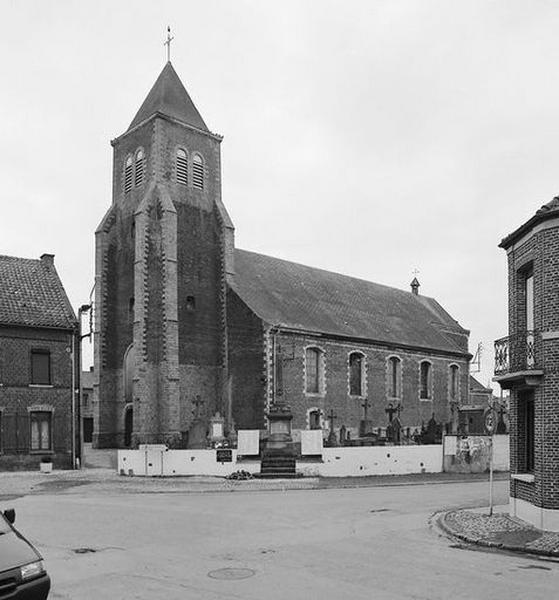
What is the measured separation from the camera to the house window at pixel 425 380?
166 feet

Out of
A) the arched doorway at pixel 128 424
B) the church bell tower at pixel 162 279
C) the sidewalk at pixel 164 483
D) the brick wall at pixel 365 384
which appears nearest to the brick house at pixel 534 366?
the sidewalk at pixel 164 483

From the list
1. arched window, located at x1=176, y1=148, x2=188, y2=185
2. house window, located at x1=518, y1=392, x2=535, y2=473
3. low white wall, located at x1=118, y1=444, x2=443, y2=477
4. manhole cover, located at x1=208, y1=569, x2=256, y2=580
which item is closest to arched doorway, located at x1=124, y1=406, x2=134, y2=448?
low white wall, located at x1=118, y1=444, x2=443, y2=477

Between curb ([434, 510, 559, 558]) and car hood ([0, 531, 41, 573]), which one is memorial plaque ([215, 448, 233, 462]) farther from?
car hood ([0, 531, 41, 573])

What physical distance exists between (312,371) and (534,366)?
27.4 m

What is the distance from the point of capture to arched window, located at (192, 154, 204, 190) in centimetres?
4309

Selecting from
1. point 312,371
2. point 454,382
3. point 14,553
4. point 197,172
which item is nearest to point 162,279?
point 197,172

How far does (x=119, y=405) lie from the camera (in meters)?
42.2

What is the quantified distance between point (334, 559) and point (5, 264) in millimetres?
27811

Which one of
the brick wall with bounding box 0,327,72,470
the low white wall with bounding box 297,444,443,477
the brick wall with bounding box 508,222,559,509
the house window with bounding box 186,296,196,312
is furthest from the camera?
the house window with bounding box 186,296,196,312

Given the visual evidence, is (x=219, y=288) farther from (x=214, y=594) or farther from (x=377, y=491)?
(x=214, y=594)

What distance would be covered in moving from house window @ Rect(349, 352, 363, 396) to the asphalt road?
24471 millimetres

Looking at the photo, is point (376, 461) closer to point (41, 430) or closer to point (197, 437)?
point (197, 437)

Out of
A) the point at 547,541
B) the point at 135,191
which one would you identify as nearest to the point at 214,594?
the point at 547,541

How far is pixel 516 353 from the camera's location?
15625 mm
